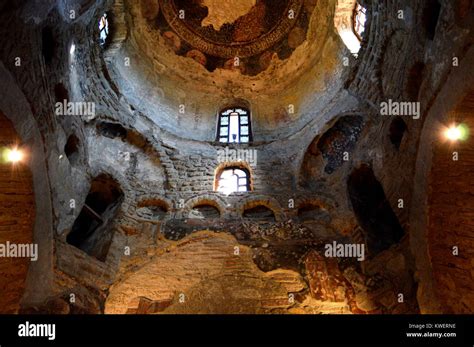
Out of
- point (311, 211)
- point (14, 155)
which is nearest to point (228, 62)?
point (311, 211)

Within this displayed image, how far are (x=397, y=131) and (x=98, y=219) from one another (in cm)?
560

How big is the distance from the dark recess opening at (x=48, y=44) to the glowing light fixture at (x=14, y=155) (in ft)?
5.65

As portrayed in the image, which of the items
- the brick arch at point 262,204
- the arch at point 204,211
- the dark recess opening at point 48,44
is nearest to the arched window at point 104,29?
the dark recess opening at point 48,44

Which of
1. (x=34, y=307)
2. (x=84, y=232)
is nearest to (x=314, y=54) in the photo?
(x=84, y=232)

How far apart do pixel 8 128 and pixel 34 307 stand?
2.27 m

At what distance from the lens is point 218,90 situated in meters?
Answer: 12.6

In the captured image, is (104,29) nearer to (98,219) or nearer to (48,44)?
(48,44)

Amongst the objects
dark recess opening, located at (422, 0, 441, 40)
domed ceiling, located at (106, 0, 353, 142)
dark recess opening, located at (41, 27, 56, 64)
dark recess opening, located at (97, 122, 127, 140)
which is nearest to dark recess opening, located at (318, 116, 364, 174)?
domed ceiling, located at (106, 0, 353, 142)

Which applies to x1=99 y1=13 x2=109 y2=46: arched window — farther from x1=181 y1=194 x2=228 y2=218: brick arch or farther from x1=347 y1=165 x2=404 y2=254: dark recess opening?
x1=347 y1=165 x2=404 y2=254: dark recess opening

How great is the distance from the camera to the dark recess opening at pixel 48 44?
6.52 meters

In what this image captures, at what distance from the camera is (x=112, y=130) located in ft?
30.5

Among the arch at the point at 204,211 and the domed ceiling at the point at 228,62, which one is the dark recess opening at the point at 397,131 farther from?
the arch at the point at 204,211

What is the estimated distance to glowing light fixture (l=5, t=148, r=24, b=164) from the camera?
5.51m

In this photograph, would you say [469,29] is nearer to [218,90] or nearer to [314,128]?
[314,128]
